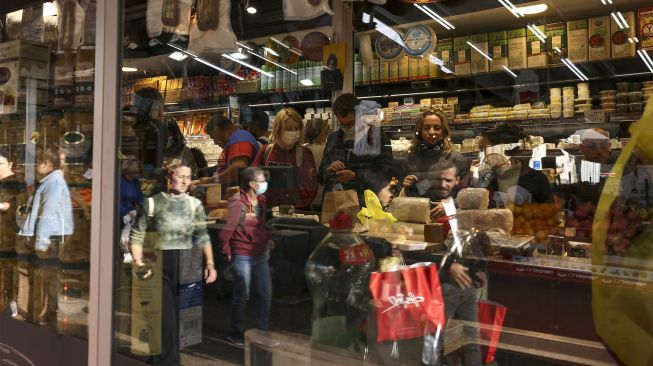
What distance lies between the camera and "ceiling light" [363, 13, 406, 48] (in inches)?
188

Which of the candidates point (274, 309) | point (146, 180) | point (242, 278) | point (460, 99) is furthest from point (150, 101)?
point (460, 99)

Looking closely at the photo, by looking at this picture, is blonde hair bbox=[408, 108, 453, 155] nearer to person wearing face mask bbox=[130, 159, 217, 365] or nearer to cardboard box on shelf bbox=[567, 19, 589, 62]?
cardboard box on shelf bbox=[567, 19, 589, 62]

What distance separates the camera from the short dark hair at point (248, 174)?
258cm

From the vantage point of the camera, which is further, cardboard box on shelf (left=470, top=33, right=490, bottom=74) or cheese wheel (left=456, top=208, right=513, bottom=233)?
cardboard box on shelf (left=470, top=33, right=490, bottom=74)

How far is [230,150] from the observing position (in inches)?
120

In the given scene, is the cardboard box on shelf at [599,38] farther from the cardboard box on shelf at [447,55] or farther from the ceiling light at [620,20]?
the cardboard box on shelf at [447,55]

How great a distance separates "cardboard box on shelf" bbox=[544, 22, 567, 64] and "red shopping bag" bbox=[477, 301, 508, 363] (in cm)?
386

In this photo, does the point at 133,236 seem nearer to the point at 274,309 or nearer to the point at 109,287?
the point at 109,287

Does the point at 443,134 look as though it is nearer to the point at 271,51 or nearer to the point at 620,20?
the point at 271,51

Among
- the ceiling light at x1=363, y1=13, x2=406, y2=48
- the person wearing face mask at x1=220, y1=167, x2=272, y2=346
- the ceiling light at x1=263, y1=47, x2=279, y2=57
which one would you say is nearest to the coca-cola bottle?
the person wearing face mask at x1=220, y1=167, x2=272, y2=346

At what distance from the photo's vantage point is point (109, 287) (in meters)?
1.79

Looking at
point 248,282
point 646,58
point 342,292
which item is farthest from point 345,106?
point 342,292

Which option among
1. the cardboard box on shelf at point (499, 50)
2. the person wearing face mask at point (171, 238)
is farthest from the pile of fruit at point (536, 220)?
the cardboard box on shelf at point (499, 50)

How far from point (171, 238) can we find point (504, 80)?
3763 millimetres
